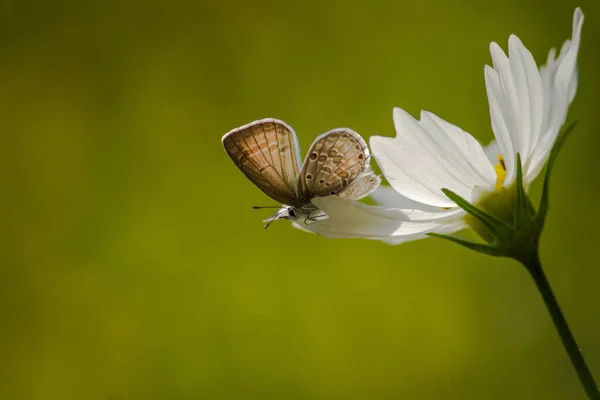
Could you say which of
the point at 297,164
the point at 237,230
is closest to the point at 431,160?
the point at 297,164

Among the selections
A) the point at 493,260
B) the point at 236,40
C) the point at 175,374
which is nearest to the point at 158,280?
the point at 175,374

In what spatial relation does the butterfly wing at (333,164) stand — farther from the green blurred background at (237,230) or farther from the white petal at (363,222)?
the green blurred background at (237,230)

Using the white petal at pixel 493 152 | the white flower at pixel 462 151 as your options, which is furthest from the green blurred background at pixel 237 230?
the white flower at pixel 462 151

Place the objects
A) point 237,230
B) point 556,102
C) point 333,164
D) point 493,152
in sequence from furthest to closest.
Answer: point 237,230 → point 493,152 → point 333,164 → point 556,102

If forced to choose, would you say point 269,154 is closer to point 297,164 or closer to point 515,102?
point 297,164

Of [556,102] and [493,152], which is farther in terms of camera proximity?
[493,152]

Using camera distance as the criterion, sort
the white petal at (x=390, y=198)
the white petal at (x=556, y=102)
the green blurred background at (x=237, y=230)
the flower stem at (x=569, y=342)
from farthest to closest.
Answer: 1. the green blurred background at (x=237, y=230)
2. the white petal at (x=390, y=198)
3. the white petal at (x=556, y=102)
4. the flower stem at (x=569, y=342)

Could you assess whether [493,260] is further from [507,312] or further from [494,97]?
[494,97]
